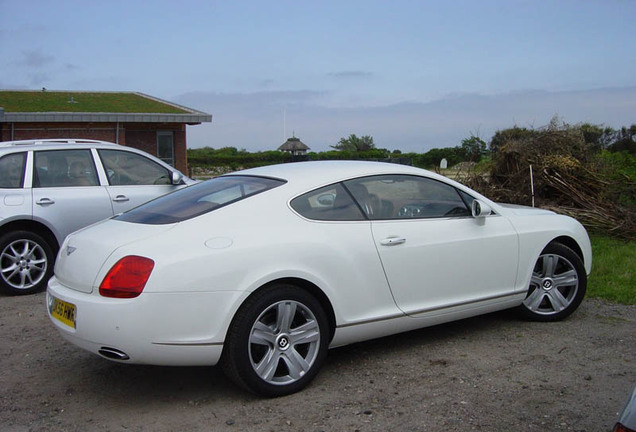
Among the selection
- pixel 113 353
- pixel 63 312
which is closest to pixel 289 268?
pixel 113 353

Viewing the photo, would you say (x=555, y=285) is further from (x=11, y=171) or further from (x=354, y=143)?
(x=354, y=143)

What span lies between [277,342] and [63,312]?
1354mm

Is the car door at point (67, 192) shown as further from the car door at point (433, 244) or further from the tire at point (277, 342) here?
the tire at point (277, 342)

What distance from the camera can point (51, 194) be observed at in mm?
7480

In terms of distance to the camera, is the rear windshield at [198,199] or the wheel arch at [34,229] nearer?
the rear windshield at [198,199]

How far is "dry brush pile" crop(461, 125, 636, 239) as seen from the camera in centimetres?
1060

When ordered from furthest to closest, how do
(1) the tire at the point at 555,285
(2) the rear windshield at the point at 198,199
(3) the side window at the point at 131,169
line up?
(3) the side window at the point at 131,169 → (1) the tire at the point at 555,285 → (2) the rear windshield at the point at 198,199

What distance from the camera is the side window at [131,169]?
7984mm

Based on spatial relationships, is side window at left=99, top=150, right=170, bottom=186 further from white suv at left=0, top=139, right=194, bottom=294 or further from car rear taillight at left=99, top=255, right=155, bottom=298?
car rear taillight at left=99, top=255, right=155, bottom=298

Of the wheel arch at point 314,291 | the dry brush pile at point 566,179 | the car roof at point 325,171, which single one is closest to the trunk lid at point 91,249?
the wheel arch at point 314,291

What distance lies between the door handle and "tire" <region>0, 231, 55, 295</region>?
4.47 metres

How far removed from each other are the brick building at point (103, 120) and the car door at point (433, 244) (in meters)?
21.8

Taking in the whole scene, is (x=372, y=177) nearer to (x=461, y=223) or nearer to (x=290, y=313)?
(x=461, y=223)

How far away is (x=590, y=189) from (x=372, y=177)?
7.84 meters
